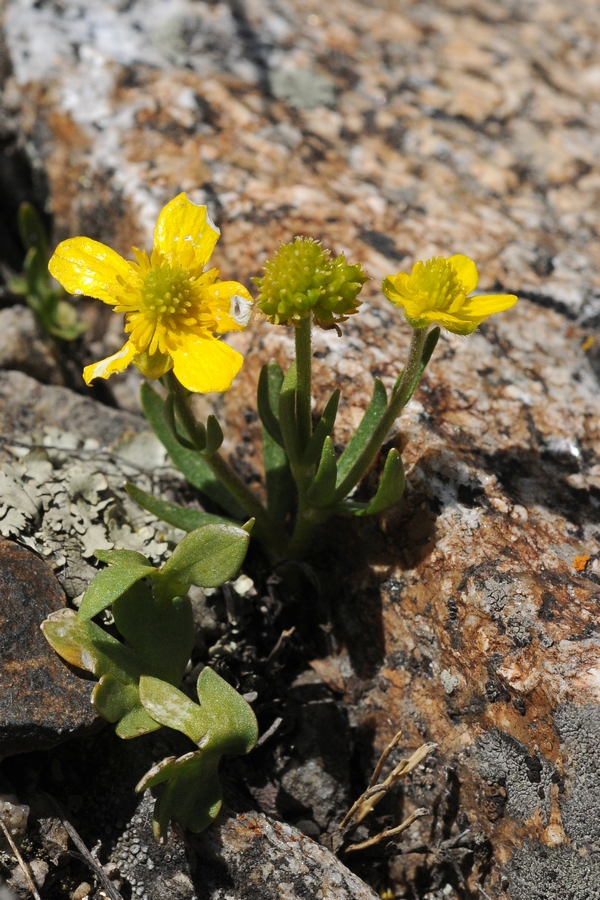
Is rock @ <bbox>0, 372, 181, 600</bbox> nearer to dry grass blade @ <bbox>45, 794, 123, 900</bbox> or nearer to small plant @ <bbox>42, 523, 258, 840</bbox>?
small plant @ <bbox>42, 523, 258, 840</bbox>

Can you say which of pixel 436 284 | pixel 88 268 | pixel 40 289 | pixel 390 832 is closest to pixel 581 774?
pixel 390 832

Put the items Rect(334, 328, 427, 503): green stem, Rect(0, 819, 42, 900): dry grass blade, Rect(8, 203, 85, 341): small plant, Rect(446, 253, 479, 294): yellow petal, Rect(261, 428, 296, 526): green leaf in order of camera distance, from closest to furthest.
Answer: Rect(0, 819, 42, 900): dry grass blade, Rect(334, 328, 427, 503): green stem, Rect(446, 253, 479, 294): yellow petal, Rect(261, 428, 296, 526): green leaf, Rect(8, 203, 85, 341): small plant

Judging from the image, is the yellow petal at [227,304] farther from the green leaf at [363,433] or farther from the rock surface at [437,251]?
the rock surface at [437,251]

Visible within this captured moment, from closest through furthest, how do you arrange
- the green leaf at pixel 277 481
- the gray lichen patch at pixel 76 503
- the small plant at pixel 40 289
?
the gray lichen patch at pixel 76 503 < the green leaf at pixel 277 481 < the small plant at pixel 40 289

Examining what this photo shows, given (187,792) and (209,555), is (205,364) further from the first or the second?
(187,792)

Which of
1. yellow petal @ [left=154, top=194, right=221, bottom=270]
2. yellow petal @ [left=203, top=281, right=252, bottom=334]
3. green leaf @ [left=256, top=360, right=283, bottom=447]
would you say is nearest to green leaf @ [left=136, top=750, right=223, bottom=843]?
green leaf @ [left=256, top=360, right=283, bottom=447]

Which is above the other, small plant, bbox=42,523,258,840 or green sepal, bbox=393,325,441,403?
green sepal, bbox=393,325,441,403

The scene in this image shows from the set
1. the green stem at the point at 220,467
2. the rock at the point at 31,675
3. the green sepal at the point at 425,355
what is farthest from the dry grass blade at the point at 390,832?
the green sepal at the point at 425,355
